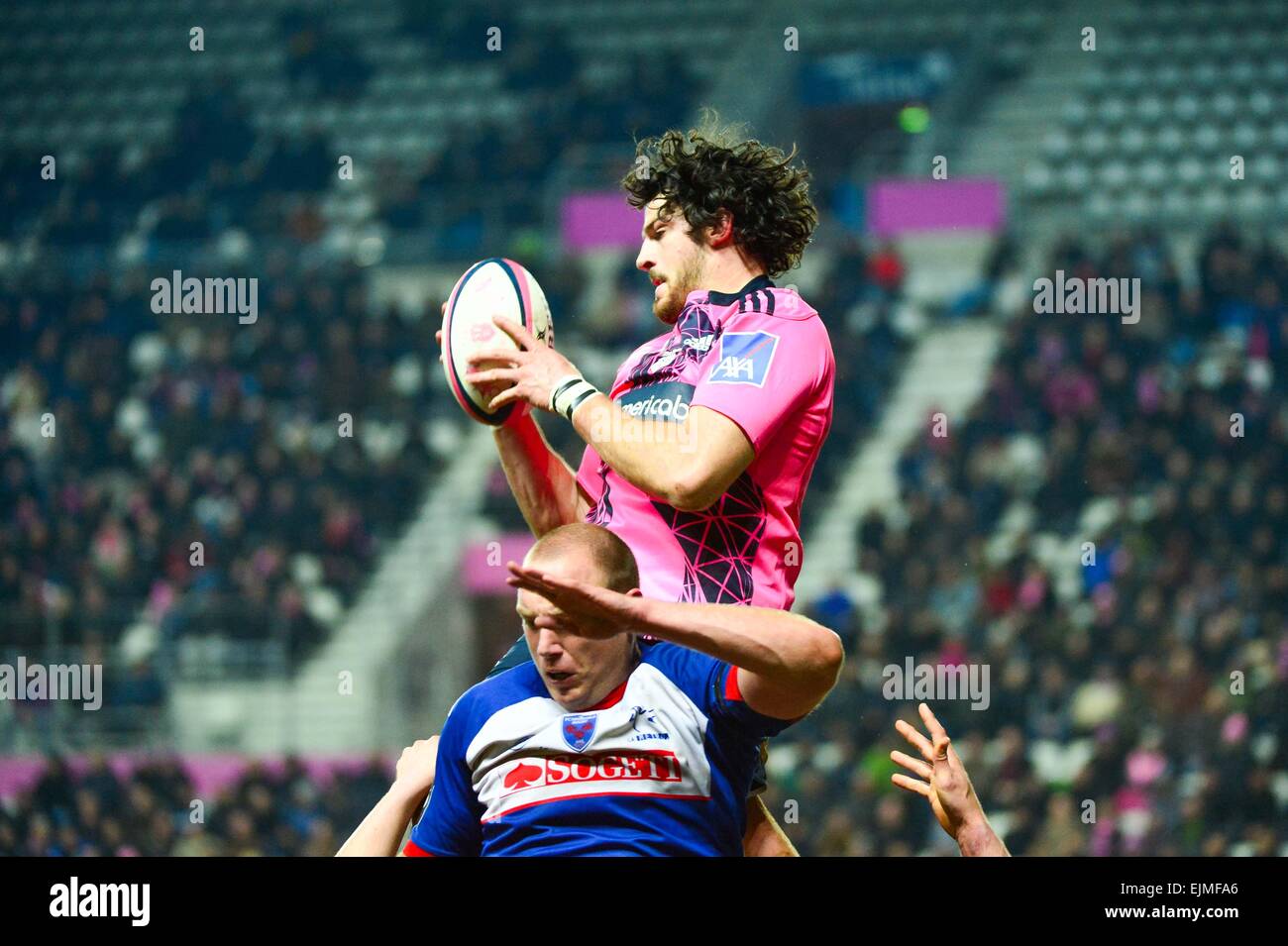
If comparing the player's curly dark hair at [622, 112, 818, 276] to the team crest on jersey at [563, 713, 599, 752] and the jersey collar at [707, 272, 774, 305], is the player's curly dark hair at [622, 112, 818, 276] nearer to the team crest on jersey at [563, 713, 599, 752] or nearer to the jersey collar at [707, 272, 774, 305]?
the jersey collar at [707, 272, 774, 305]

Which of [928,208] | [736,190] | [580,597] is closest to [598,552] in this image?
[580,597]

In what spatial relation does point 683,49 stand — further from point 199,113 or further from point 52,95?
point 52,95

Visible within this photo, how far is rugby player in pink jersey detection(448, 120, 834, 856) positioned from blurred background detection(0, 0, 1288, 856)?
5.48 meters

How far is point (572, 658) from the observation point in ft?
9.01

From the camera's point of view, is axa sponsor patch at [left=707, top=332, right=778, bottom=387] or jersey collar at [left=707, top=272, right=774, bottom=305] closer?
axa sponsor patch at [left=707, top=332, right=778, bottom=387]

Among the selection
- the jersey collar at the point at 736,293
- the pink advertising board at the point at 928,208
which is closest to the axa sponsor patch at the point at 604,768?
the jersey collar at the point at 736,293

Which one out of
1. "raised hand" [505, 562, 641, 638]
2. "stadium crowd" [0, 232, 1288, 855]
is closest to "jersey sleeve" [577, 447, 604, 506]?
"raised hand" [505, 562, 641, 638]

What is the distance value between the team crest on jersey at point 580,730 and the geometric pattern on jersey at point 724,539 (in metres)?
0.42

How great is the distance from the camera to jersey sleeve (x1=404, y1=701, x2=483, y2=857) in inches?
114

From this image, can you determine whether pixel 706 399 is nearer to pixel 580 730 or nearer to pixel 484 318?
pixel 484 318

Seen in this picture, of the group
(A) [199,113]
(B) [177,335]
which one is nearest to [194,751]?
(B) [177,335]

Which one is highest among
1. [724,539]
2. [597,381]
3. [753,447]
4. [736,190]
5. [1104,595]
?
[736,190]

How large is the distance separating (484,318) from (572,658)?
0.88m
